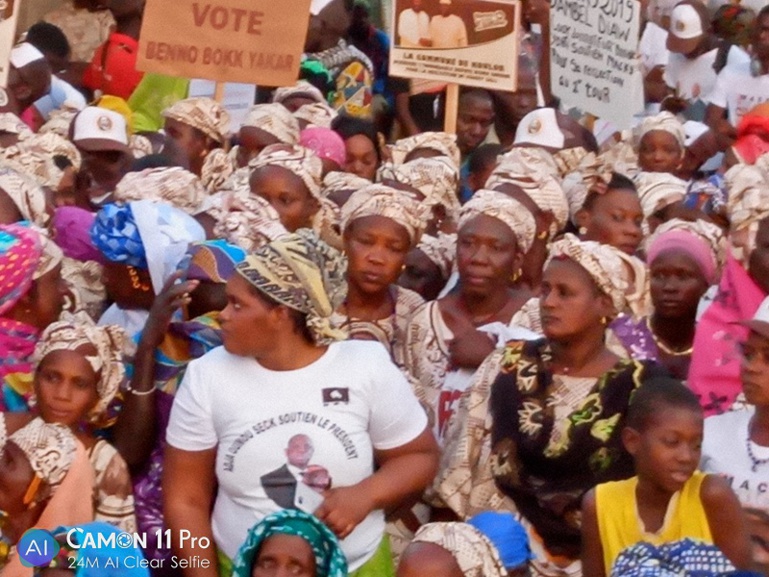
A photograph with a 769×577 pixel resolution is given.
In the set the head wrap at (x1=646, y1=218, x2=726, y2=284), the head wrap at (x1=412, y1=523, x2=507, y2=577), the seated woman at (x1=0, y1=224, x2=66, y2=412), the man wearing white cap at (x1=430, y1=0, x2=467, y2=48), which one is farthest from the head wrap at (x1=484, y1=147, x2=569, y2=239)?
the head wrap at (x1=412, y1=523, x2=507, y2=577)

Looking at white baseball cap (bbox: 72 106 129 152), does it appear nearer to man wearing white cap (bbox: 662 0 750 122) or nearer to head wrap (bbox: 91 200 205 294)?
head wrap (bbox: 91 200 205 294)

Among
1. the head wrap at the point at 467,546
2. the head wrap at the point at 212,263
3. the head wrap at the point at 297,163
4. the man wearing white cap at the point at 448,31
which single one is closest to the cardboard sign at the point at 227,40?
the man wearing white cap at the point at 448,31

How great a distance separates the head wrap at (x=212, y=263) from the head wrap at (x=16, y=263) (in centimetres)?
54

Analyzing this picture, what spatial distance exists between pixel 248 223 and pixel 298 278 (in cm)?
131

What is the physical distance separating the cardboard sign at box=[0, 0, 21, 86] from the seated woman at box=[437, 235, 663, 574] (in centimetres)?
358

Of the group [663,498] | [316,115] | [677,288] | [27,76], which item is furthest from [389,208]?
[27,76]

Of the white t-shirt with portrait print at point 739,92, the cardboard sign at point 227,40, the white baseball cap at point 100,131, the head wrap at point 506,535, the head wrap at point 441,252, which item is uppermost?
the cardboard sign at point 227,40

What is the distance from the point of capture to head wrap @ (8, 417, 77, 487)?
19.1ft

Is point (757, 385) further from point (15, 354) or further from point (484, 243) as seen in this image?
point (15, 354)

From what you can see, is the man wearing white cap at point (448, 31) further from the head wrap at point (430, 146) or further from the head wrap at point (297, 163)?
the head wrap at point (297, 163)

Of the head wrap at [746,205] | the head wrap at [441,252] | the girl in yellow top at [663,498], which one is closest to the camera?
the girl in yellow top at [663,498]

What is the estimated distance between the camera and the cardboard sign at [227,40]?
385 inches

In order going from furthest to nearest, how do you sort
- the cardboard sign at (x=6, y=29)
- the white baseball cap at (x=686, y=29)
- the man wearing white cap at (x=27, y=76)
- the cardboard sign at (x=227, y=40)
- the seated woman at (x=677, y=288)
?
the white baseball cap at (x=686, y=29) → the man wearing white cap at (x=27, y=76) → the cardboard sign at (x=227, y=40) → the cardboard sign at (x=6, y=29) → the seated woman at (x=677, y=288)

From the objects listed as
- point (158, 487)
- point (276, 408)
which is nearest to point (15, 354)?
point (158, 487)
